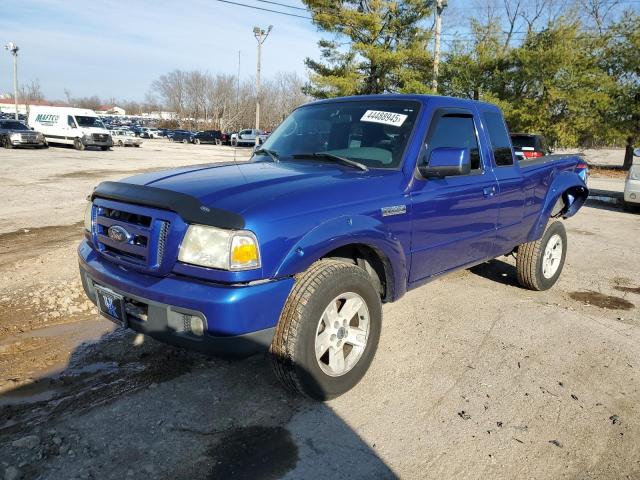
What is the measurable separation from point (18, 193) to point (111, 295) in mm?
10086

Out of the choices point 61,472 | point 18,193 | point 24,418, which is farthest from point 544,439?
point 18,193

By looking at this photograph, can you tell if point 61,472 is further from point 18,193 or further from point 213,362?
point 18,193

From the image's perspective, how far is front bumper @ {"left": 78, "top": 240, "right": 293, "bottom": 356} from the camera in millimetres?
2451

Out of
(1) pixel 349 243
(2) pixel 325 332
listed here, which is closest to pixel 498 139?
(1) pixel 349 243

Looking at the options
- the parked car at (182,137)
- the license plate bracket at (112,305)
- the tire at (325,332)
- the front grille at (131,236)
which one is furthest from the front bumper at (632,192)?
the parked car at (182,137)

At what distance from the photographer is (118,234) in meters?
2.88

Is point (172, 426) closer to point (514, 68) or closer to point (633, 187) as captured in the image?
point (633, 187)

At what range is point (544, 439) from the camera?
2764 millimetres

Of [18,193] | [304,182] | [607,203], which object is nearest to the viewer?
[304,182]

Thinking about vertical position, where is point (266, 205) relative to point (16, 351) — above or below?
above

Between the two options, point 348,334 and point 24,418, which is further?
point 348,334

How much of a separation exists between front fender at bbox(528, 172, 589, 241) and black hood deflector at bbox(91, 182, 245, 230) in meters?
3.63

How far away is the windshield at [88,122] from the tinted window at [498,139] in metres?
27.8

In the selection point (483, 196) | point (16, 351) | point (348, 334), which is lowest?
point (16, 351)
